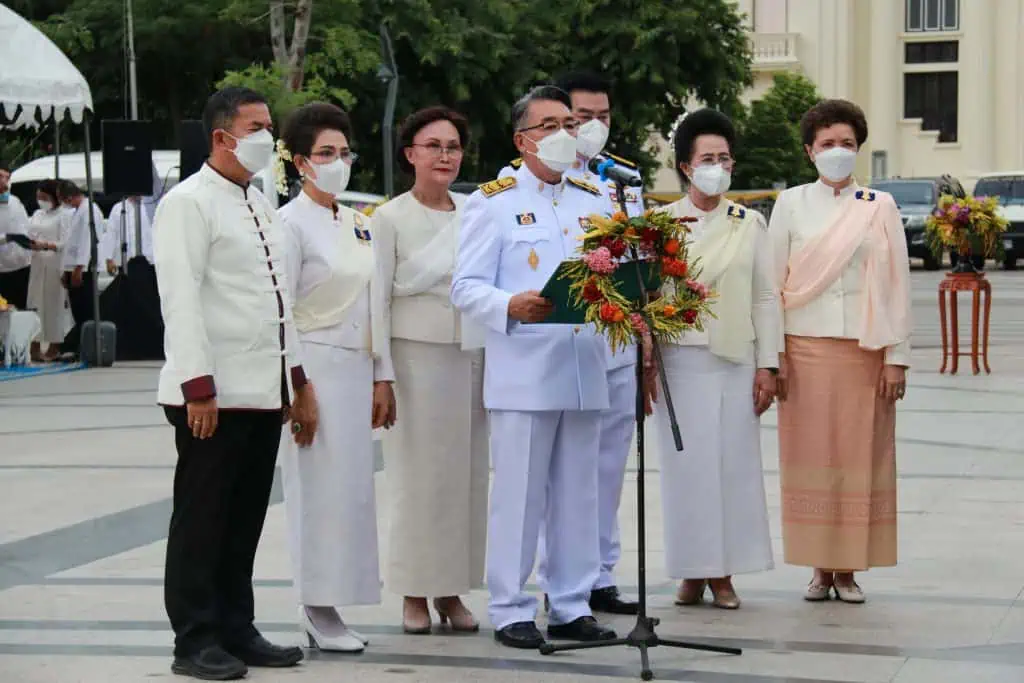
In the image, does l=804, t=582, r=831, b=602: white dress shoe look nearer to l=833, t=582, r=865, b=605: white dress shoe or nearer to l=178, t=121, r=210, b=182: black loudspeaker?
l=833, t=582, r=865, b=605: white dress shoe

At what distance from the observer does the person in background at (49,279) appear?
71.5 feet

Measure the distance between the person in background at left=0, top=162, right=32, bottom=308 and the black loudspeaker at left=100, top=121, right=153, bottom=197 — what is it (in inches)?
37.0

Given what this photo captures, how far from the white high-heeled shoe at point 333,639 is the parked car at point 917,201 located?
112 ft

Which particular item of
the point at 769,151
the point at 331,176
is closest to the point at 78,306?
the point at 331,176

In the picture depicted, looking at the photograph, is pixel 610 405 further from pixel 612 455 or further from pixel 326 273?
pixel 326 273

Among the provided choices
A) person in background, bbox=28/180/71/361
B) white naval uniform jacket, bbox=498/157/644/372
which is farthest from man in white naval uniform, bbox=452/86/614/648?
person in background, bbox=28/180/71/361

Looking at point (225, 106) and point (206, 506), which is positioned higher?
point (225, 106)

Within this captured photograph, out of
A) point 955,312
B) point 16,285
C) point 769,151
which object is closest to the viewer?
point 955,312

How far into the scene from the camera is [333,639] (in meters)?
7.55

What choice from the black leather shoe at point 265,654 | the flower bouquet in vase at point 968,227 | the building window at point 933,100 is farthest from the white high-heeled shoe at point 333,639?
the building window at point 933,100

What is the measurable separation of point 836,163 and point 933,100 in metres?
73.3

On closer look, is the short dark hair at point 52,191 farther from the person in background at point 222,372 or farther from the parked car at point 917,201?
the parked car at point 917,201

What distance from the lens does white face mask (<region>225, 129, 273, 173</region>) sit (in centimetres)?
721

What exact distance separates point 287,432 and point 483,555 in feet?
2.97
